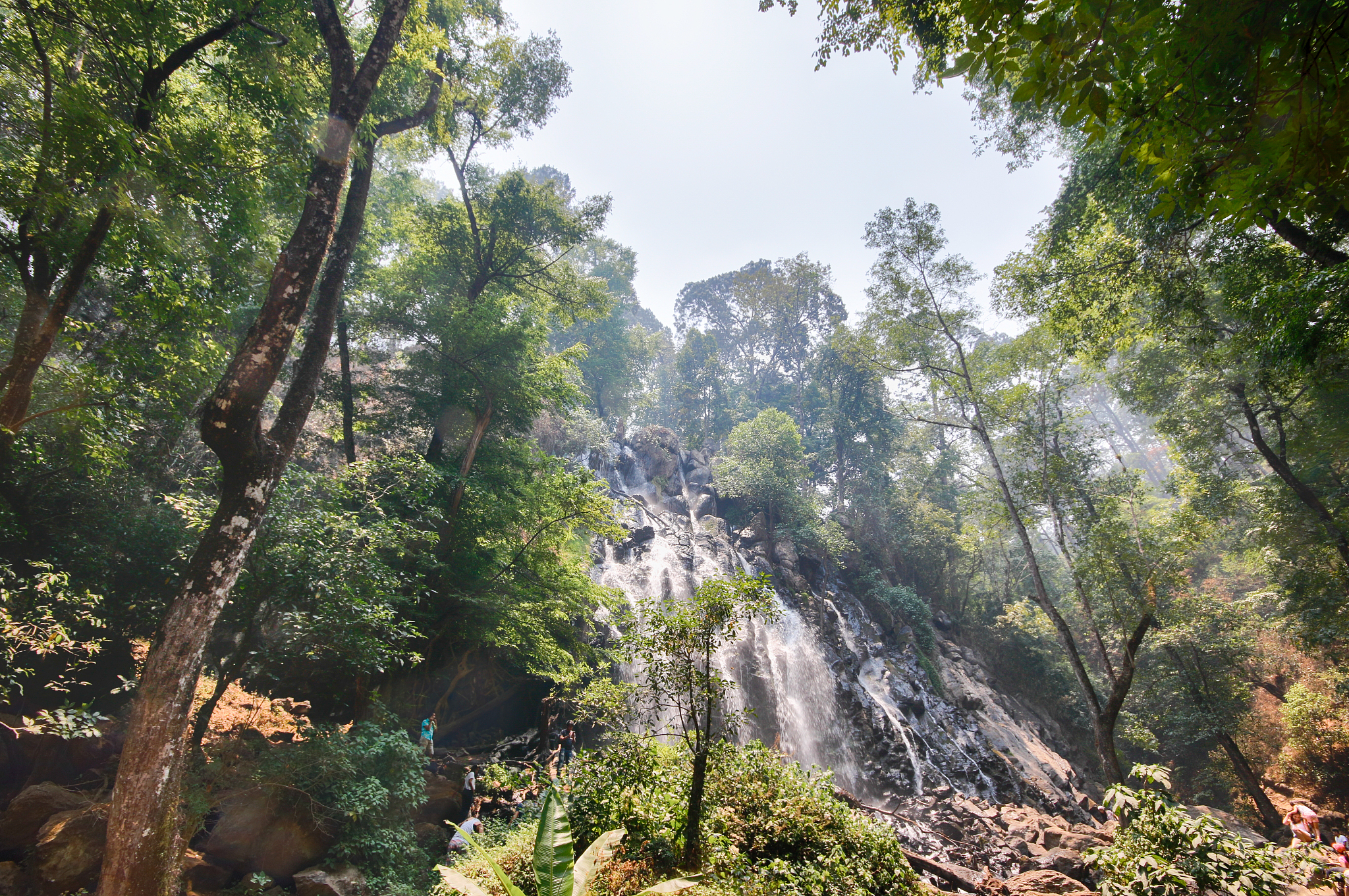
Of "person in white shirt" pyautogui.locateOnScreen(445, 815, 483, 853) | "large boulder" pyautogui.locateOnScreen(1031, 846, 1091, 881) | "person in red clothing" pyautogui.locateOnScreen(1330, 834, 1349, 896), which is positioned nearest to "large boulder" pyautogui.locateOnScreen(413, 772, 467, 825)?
"person in white shirt" pyautogui.locateOnScreen(445, 815, 483, 853)

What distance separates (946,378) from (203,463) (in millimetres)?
19411

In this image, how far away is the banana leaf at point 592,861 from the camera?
11.5 ft

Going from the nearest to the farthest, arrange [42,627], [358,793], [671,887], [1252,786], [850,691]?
[671,887], [42,627], [358,793], [1252,786], [850,691]

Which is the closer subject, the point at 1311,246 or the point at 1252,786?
the point at 1311,246

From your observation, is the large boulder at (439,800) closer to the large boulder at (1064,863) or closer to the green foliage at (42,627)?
the green foliage at (42,627)

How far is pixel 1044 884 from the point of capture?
6.68m

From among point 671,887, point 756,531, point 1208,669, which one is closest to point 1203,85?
point 671,887

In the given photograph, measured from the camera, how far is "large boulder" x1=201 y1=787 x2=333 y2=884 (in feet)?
17.8

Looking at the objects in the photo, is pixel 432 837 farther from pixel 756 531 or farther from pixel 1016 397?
pixel 756 531

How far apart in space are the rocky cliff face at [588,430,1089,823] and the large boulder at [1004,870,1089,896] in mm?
5334

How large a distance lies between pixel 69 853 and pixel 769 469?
2278 cm

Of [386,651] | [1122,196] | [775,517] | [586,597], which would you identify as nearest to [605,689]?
[386,651]

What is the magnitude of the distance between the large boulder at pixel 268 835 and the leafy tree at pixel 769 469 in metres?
20.7

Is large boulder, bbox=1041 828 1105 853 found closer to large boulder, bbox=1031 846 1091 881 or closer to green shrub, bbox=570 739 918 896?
large boulder, bbox=1031 846 1091 881
